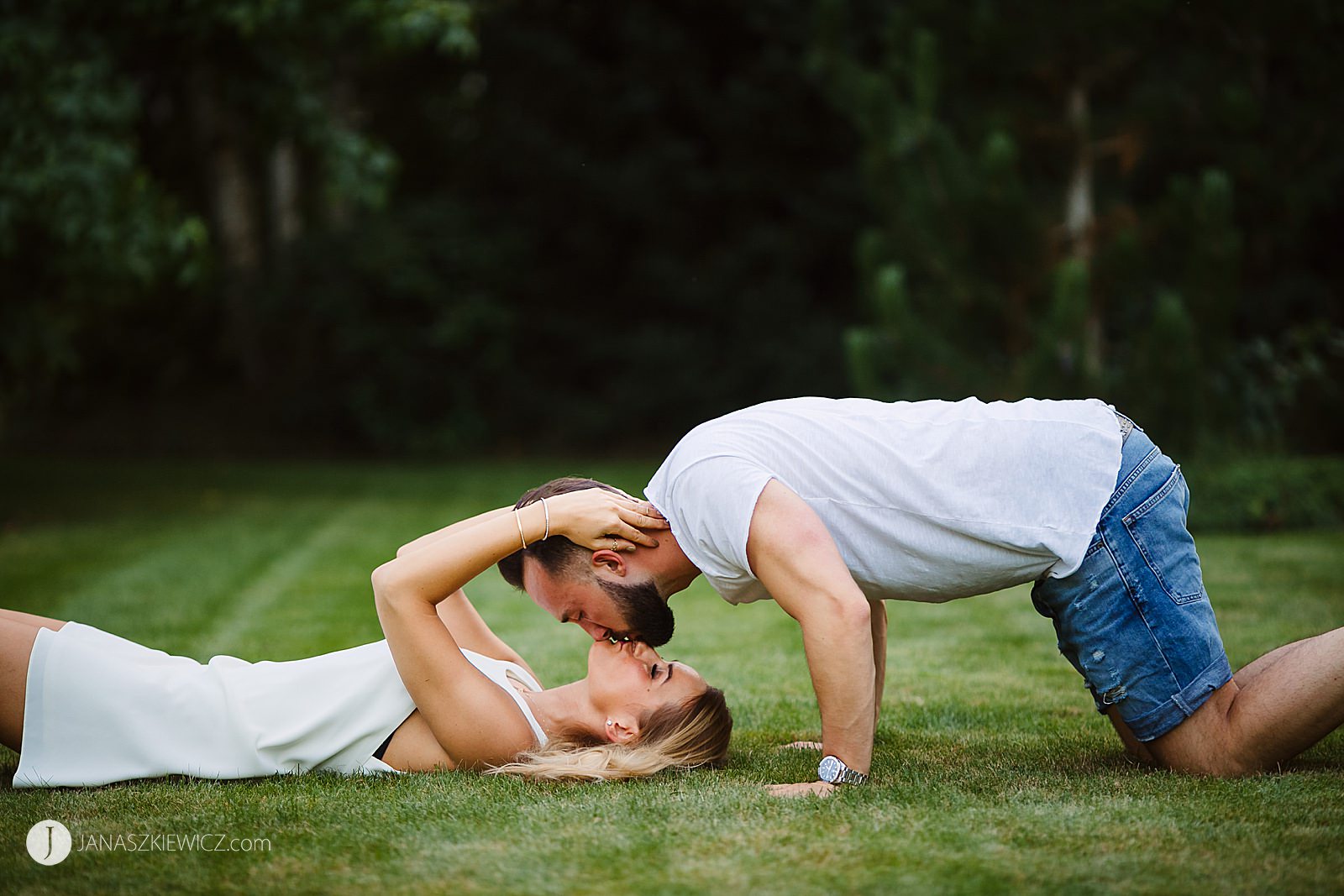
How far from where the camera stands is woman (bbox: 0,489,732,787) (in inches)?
134

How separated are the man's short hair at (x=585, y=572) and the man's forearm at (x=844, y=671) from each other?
499mm

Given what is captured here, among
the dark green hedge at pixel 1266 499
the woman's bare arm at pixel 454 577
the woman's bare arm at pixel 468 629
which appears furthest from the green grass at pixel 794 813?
the dark green hedge at pixel 1266 499

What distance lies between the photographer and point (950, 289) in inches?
416

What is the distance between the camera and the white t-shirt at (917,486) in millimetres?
3176

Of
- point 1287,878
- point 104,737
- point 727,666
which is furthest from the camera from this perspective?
point 727,666

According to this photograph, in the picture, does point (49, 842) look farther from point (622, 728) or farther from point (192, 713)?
point (622, 728)

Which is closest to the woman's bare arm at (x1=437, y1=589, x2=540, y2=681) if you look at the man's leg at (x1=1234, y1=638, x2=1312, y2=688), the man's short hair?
the man's short hair

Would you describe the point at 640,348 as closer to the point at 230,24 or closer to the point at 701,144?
the point at 701,144

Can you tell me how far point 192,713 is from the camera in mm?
3568

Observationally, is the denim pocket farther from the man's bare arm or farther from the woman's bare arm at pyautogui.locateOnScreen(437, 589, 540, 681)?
the woman's bare arm at pyautogui.locateOnScreen(437, 589, 540, 681)

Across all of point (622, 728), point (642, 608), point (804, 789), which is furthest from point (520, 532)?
point (804, 789)

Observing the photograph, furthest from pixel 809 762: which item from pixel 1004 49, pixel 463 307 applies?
pixel 463 307

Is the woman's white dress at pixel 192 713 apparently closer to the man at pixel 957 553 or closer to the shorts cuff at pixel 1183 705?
the man at pixel 957 553

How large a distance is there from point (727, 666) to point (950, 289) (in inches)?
238
